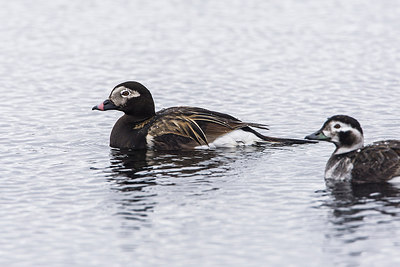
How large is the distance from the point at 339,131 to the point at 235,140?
99.5 inches

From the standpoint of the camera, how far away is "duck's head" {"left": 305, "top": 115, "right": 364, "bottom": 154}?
1227cm

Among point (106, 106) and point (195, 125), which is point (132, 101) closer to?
point (106, 106)

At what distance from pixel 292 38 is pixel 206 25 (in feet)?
10.3

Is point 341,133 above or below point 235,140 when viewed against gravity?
above

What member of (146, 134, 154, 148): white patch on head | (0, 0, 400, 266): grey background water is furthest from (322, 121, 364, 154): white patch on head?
(146, 134, 154, 148): white patch on head

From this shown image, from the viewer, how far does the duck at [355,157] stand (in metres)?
11.8

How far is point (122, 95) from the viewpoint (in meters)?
14.9

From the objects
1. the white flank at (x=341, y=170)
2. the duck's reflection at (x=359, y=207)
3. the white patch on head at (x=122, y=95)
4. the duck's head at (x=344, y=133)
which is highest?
the white patch on head at (x=122, y=95)

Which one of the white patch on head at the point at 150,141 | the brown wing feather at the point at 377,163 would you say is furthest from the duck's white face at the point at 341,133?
the white patch on head at the point at 150,141

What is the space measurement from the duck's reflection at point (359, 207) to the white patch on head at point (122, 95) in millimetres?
4432

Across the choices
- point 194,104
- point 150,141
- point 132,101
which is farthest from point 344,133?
point 194,104

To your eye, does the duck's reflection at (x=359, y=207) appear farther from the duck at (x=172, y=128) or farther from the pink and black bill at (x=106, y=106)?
the pink and black bill at (x=106, y=106)

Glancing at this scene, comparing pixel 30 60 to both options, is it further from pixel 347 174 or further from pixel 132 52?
pixel 347 174

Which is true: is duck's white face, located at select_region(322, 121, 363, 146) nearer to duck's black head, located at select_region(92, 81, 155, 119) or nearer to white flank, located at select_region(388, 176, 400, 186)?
white flank, located at select_region(388, 176, 400, 186)
